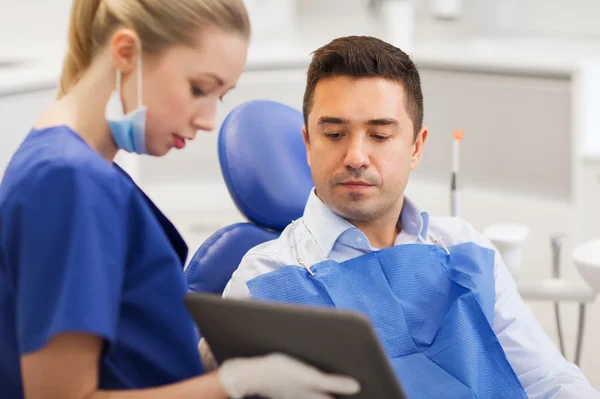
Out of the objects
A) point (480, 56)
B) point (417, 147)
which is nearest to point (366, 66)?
point (417, 147)

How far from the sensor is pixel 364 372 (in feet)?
3.80

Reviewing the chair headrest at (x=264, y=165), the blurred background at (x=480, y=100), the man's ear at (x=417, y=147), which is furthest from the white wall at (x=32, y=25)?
the man's ear at (x=417, y=147)

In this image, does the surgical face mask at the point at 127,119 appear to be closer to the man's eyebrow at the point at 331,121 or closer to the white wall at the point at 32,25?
the man's eyebrow at the point at 331,121

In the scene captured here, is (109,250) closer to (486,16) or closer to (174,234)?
(174,234)

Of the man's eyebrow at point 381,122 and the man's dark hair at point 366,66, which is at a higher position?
the man's dark hair at point 366,66

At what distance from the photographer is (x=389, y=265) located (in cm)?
170

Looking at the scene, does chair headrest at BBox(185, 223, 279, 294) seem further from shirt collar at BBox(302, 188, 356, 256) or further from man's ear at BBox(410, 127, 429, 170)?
man's ear at BBox(410, 127, 429, 170)

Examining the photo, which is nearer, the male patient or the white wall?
the male patient

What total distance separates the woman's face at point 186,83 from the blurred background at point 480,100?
1.72 m

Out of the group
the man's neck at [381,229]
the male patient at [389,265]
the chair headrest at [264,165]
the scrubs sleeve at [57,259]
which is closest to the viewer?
the scrubs sleeve at [57,259]

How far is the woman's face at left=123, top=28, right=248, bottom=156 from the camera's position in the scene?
1.15m

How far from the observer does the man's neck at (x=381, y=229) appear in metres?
1.79

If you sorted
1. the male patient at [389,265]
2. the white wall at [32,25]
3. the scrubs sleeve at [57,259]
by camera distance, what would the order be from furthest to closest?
the white wall at [32,25] < the male patient at [389,265] < the scrubs sleeve at [57,259]

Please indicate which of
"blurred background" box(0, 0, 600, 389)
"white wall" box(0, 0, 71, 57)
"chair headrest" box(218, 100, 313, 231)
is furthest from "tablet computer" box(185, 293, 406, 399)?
"white wall" box(0, 0, 71, 57)
